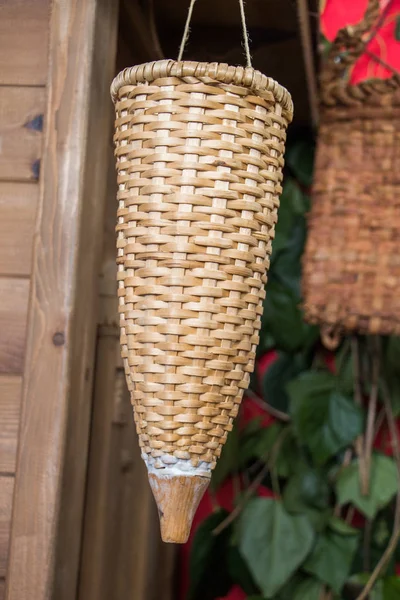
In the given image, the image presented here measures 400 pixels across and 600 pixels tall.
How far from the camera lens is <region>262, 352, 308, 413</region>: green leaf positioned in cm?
151

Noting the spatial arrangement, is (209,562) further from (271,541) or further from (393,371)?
(393,371)

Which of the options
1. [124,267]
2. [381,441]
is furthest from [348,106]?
[381,441]

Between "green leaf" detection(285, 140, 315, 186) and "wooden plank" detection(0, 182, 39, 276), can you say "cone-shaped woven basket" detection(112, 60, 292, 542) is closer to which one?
"wooden plank" detection(0, 182, 39, 276)

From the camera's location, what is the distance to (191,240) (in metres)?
0.56

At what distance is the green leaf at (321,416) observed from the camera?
1329 mm

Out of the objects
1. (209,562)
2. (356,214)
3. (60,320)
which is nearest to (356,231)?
(356,214)

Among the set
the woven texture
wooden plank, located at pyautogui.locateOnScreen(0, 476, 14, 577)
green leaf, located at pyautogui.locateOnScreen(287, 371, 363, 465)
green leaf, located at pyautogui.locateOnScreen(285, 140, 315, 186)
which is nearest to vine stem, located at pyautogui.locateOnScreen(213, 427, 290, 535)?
green leaf, located at pyautogui.locateOnScreen(287, 371, 363, 465)

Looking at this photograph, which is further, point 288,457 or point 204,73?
point 288,457

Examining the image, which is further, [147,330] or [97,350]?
[97,350]

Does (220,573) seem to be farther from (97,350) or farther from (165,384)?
(165,384)

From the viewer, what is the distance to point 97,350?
1.01m

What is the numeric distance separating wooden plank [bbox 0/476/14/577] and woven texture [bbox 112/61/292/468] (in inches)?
11.6

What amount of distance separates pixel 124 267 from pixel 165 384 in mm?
103

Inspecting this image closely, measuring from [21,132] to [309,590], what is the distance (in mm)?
1013
